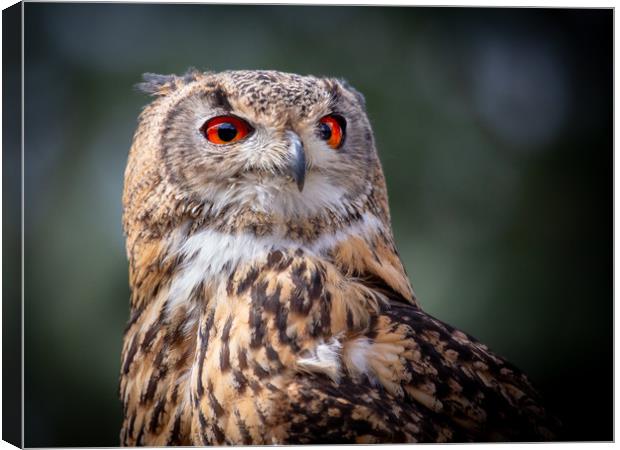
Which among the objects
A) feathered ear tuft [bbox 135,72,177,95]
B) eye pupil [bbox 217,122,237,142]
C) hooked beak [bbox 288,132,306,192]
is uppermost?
feathered ear tuft [bbox 135,72,177,95]

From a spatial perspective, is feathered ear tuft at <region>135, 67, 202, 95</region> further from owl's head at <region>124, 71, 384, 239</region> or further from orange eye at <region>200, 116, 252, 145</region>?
orange eye at <region>200, 116, 252, 145</region>

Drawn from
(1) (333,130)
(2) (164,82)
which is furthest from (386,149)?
(2) (164,82)

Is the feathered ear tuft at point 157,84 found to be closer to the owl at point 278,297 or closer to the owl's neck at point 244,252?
the owl at point 278,297

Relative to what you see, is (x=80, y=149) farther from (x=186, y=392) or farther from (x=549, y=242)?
(x=549, y=242)

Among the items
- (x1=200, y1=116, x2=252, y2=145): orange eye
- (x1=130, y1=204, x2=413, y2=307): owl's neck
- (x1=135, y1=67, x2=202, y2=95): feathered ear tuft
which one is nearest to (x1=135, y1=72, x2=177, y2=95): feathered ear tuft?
(x1=135, y1=67, x2=202, y2=95): feathered ear tuft

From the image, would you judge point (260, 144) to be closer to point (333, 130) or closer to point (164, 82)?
point (333, 130)

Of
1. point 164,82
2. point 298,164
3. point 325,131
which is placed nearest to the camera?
point 298,164

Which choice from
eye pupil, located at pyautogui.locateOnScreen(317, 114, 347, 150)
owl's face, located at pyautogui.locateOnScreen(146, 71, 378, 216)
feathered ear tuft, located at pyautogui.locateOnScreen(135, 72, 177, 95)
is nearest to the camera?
owl's face, located at pyautogui.locateOnScreen(146, 71, 378, 216)
